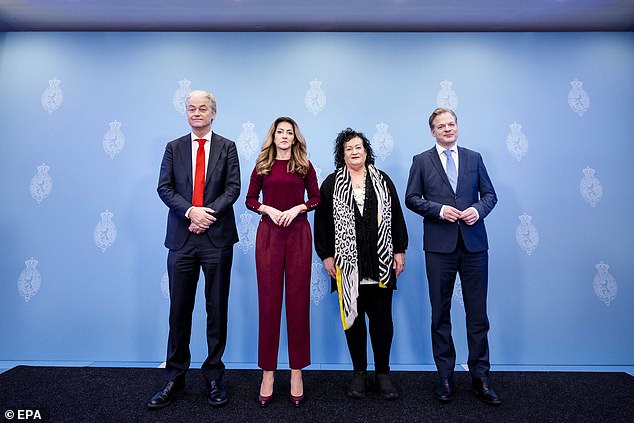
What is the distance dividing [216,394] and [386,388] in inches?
43.7

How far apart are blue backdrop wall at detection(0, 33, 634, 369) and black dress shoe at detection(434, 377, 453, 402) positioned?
65 cm

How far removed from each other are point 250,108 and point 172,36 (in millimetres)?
1017

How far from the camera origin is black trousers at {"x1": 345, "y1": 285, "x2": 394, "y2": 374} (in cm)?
230

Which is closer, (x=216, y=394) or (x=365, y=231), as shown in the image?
(x=216, y=394)

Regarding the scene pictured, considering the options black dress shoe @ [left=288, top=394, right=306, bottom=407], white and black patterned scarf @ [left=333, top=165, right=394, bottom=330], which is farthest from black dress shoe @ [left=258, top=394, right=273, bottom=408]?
white and black patterned scarf @ [left=333, top=165, right=394, bottom=330]

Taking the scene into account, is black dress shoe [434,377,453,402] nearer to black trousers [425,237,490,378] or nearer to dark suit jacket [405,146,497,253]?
black trousers [425,237,490,378]

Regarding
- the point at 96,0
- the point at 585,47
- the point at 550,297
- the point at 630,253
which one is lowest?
the point at 550,297

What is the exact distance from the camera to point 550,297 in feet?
9.96

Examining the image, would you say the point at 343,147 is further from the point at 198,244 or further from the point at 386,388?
the point at 386,388

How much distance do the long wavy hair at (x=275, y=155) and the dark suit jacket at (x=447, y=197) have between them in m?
0.80

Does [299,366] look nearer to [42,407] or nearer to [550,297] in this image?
[42,407]

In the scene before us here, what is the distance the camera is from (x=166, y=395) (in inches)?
86.6

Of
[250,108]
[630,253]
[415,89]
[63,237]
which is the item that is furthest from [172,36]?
[630,253]


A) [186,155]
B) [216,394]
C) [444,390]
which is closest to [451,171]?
[444,390]
